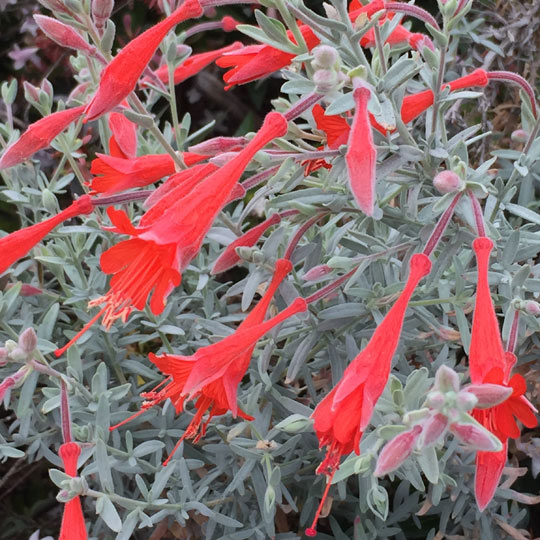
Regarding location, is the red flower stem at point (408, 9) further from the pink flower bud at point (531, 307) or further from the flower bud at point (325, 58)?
the pink flower bud at point (531, 307)

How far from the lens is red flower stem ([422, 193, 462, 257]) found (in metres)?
0.99

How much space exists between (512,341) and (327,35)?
0.48m

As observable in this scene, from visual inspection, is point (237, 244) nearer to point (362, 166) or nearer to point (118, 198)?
point (118, 198)

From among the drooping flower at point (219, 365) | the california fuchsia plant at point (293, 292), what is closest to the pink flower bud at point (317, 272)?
the california fuchsia plant at point (293, 292)

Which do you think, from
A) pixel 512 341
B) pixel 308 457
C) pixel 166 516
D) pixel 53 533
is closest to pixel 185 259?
pixel 512 341

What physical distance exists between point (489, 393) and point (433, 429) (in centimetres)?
7

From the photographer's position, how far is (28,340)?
3.77ft

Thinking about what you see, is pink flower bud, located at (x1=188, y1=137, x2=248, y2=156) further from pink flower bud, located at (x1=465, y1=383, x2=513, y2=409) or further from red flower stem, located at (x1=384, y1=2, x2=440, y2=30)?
pink flower bud, located at (x1=465, y1=383, x2=513, y2=409)

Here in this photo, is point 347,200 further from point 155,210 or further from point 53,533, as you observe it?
point 53,533

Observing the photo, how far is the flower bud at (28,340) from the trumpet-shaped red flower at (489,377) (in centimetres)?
63

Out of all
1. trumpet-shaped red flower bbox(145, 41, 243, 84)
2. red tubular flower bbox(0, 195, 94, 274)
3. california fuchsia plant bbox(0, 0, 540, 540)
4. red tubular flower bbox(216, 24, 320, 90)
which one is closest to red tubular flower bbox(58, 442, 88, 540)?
california fuchsia plant bbox(0, 0, 540, 540)

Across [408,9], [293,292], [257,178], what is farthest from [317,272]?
[408,9]

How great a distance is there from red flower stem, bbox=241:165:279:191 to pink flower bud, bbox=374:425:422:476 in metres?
0.40

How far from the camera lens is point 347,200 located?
3.90 feet
